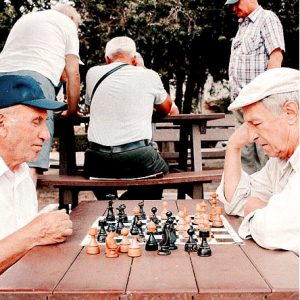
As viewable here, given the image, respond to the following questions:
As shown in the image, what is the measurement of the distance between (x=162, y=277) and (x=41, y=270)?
40cm

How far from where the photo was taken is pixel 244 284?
1.72 metres

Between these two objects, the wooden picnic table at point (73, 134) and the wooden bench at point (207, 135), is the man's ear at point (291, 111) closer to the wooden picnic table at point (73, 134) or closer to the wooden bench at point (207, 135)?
the wooden picnic table at point (73, 134)

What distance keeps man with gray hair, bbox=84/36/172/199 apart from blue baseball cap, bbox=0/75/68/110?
2184mm

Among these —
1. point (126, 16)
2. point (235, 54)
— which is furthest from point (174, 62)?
point (235, 54)

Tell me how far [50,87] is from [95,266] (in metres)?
3.06

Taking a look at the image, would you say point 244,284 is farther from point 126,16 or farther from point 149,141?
point 126,16

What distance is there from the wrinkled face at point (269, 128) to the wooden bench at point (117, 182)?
7.91ft

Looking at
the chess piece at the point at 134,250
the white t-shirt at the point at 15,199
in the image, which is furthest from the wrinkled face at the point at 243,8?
the chess piece at the point at 134,250

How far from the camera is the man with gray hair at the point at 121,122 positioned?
4883 millimetres

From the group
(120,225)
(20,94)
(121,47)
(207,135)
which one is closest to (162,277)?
(120,225)

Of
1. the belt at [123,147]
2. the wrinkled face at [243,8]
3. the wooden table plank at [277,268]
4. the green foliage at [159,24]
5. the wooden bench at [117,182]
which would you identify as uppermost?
the green foliage at [159,24]

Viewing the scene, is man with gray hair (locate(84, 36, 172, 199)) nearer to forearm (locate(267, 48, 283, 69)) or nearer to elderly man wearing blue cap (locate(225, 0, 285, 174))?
elderly man wearing blue cap (locate(225, 0, 285, 174))

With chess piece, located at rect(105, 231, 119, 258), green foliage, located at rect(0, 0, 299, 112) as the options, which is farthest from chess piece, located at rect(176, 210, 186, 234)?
green foliage, located at rect(0, 0, 299, 112)

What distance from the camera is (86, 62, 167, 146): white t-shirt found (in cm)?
490
